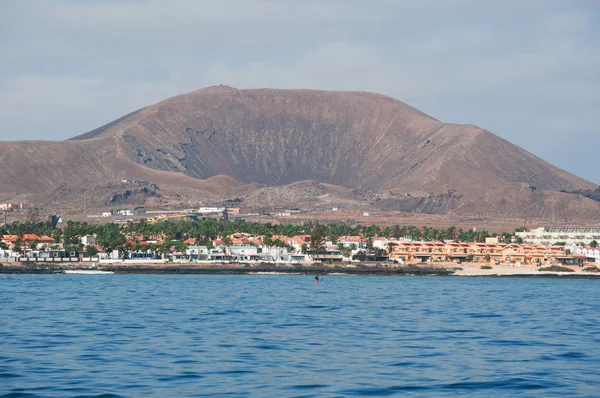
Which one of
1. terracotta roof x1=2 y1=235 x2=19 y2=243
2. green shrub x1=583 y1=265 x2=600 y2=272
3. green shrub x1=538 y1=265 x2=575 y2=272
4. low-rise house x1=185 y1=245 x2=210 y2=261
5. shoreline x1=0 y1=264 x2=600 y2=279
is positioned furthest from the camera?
terracotta roof x1=2 y1=235 x2=19 y2=243

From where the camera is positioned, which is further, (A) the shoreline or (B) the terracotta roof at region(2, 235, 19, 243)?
(B) the terracotta roof at region(2, 235, 19, 243)

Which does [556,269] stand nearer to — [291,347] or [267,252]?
[267,252]

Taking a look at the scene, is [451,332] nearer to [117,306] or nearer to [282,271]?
[117,306]

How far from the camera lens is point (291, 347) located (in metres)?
48.1

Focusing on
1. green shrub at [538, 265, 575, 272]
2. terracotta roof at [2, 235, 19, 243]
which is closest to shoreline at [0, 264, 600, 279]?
green shrub at [538, 265, 575, 272]

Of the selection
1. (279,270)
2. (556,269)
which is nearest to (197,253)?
(279,270)

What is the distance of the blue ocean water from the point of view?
36688 mm

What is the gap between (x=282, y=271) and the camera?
158m

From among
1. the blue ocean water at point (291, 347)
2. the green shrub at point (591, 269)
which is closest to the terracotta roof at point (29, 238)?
the blue ocean water at point (291, 347)

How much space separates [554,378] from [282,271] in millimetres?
119654

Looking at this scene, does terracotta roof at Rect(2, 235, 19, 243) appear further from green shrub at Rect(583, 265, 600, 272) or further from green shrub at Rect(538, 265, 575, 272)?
green shrub at Rect(583, 265, 600, 272)

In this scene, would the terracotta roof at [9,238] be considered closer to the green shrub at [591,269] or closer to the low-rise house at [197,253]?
the low-rise house at [197,253]

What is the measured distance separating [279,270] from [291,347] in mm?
110658

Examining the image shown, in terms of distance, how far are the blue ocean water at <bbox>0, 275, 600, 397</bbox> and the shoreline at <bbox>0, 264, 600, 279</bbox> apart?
2726 inches
